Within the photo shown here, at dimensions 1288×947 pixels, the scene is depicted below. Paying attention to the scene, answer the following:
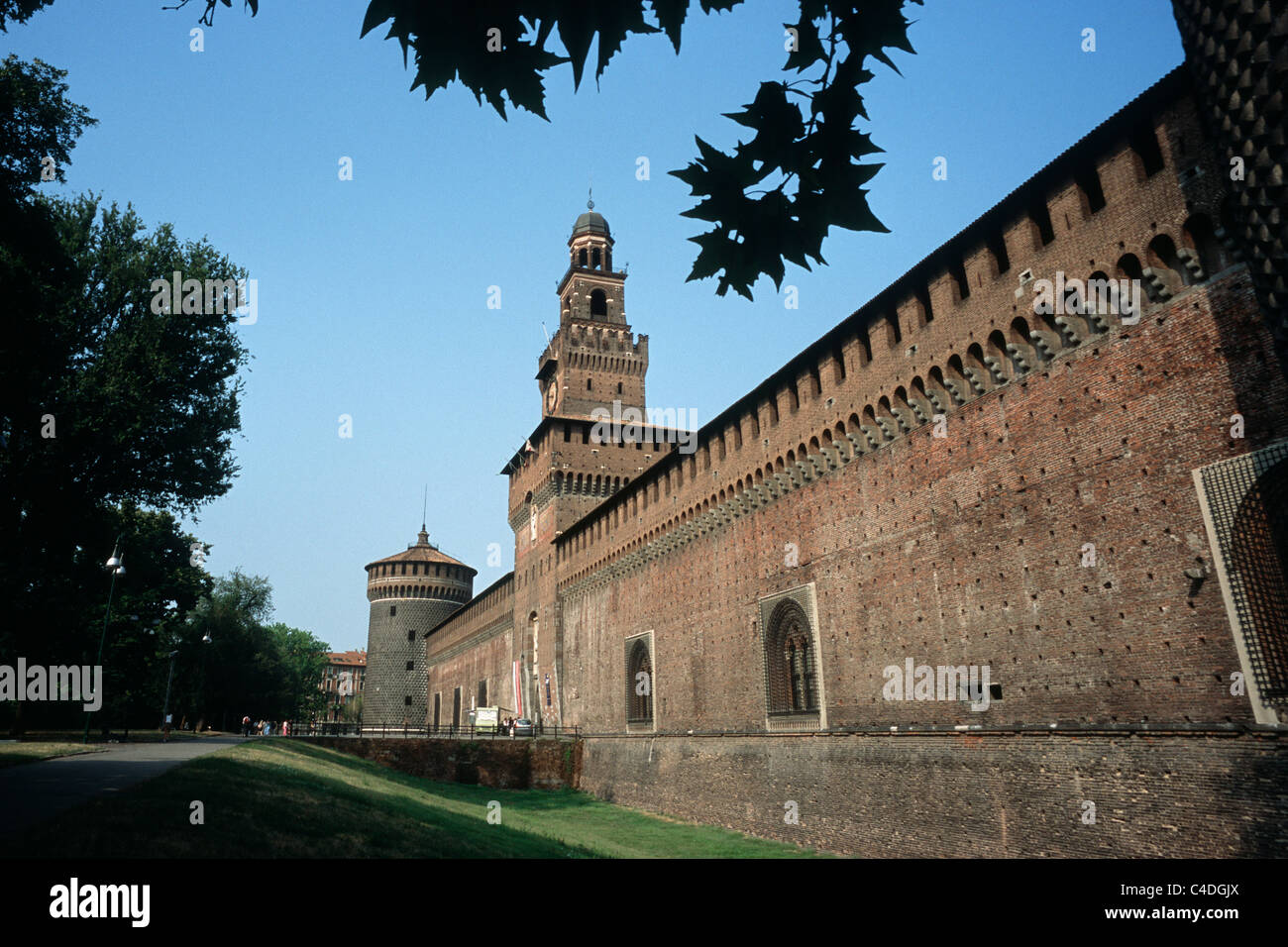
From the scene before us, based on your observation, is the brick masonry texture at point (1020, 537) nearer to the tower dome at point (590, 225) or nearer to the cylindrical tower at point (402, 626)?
the tower dome at point (590, 225)

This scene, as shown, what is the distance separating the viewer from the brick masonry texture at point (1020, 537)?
9.64 meters

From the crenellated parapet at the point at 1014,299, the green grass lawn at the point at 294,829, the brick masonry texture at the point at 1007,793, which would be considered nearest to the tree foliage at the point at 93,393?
the green grass lawn at the point at 294,829

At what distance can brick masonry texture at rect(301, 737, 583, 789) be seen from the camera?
98.4 ft

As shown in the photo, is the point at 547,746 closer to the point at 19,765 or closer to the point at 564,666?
the point at 564,666

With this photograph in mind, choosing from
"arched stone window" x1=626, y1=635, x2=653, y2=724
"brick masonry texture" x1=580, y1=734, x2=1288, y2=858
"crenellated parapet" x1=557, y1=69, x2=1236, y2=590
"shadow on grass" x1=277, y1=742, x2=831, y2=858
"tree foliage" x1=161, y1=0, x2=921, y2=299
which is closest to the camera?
"tree foliage" x1=161, y1=0, x2=921, y2=299

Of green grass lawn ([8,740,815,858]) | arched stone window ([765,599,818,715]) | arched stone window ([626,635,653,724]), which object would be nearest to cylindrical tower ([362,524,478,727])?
arched stone window ([626,635,653,724])

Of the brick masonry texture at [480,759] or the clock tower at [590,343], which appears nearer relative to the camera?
the brick masonry texture at [480,759]

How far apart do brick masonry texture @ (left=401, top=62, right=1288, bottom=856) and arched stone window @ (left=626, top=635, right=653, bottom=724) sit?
3882 millimetres

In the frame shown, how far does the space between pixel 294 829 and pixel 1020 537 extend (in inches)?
424

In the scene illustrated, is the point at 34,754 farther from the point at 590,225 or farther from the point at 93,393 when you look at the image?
the point at 590,225

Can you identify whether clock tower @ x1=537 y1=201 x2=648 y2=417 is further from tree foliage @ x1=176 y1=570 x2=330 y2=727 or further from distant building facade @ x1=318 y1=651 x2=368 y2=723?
distant building facade @ x1=318 y1=651 x2=368 y2=723

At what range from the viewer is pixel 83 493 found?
2103cm

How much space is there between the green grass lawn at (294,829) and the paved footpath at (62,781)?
0.33 m
